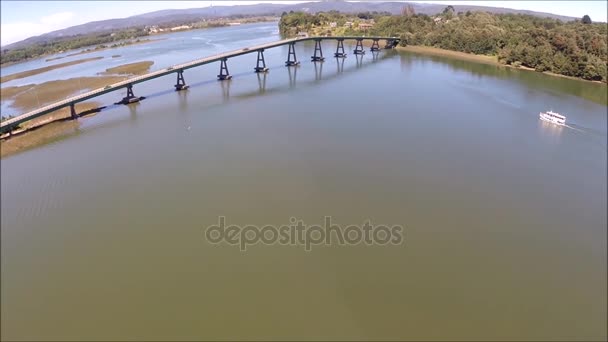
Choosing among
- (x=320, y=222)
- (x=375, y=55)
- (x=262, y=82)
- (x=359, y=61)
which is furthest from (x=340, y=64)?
(x=320, y=222)

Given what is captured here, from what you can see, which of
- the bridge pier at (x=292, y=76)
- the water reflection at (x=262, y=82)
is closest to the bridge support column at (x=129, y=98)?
the water reflection at (x=262, y=82)

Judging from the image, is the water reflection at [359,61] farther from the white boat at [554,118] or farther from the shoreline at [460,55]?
the white boat at [554,118]

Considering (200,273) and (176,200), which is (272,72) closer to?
(176,200)

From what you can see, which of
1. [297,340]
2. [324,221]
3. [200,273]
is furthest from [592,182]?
[200,273]

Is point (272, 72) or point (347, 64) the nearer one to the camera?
point (272, 72)

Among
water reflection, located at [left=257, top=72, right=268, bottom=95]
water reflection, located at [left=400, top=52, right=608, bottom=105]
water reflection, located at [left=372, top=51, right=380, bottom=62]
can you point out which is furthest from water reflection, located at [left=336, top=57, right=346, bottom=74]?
water reflection, located at [left=257, top=72, right=268, bottom=95]

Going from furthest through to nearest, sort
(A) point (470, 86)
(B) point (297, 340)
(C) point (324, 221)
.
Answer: (A) point (470, 86) < (C) point (324, 221) < (B) point (297, 340)
